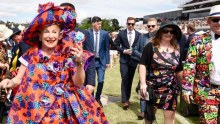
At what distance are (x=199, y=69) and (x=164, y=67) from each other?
0.71 m

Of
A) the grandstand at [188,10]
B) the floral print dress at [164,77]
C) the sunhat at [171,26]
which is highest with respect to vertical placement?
the grandstand at [188,10]

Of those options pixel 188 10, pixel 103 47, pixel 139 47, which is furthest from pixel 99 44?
pixel 188 10

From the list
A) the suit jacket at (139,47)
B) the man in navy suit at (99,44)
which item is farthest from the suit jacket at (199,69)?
the man in navy suit at (99,44)

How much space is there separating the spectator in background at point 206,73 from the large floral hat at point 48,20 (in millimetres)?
1615

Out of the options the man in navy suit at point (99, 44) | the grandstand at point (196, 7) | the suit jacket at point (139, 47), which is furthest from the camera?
the grandstand at point (196, 7)

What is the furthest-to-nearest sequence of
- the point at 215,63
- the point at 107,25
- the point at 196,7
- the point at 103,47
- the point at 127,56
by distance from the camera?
the point at 196,7 < the point at 107,25 < the point at 103,47 < the point at 127,56 < the point at 215,63

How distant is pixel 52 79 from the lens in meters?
3.29

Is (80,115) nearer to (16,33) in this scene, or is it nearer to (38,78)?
(38,78)

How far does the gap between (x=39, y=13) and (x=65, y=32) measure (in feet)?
1.03

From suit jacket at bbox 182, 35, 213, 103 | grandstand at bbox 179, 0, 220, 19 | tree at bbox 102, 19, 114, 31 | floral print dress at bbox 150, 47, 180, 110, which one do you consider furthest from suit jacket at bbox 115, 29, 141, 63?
grandstand at bbox 179, 0, 220, 19

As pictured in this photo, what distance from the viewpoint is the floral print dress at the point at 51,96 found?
3.21 meters

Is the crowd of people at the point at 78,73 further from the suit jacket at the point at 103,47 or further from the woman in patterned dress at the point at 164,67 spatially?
the suit jacket at the point at 103,47

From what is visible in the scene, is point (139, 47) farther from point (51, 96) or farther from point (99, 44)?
point (51, 96)

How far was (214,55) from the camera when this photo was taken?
4.07m
